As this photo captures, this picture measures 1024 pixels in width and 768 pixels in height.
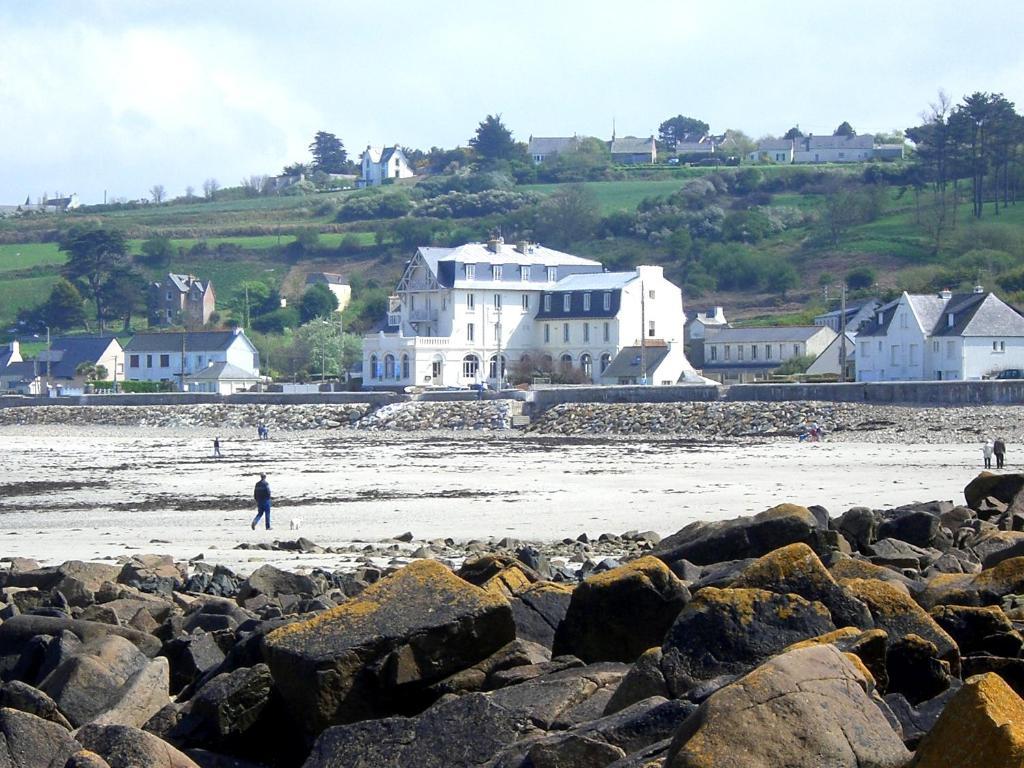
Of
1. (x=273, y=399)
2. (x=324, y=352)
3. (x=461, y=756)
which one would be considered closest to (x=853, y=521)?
(x=461, y=756)

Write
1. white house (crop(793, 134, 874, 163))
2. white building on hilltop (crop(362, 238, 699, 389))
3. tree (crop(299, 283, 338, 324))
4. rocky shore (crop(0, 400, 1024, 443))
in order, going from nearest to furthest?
1. rocky shore (crop(0, 400, 1024, 443))
2. white building on hilltop (crop(362, 238, 699, 389))
3. tree (crop(299, 283, 338, 324))
4. white house (crop(793, 134, 874, 163))

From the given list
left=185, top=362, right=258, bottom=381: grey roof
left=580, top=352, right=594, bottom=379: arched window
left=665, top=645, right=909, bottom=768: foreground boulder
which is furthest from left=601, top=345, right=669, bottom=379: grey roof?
left=665, top=645, right=909, bottom=768: foreground boulder

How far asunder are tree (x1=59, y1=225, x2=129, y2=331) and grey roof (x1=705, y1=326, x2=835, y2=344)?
5617 cm

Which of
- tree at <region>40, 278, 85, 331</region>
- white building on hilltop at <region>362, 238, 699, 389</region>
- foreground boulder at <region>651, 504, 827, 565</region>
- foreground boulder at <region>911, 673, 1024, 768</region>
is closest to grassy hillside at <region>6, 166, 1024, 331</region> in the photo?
tree at <region>40, 278, 85, 331</region>

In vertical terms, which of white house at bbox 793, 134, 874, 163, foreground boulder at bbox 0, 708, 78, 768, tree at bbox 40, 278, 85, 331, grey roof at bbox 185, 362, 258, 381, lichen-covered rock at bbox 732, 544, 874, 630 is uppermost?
white house at bbox 793, 134, 874, 163

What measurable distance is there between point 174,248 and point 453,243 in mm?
30018

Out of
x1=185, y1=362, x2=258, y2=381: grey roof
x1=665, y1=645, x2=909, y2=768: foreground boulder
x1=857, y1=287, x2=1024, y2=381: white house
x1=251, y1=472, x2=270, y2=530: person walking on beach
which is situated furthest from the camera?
x1=185, y1=362, x2=258, y2=381: grey roof

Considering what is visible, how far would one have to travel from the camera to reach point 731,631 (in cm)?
756

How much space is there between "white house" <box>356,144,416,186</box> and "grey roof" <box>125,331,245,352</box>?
3658 inches

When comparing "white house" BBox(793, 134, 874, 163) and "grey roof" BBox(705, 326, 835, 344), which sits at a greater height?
"white house" BBox(793, 134, 874, 163)

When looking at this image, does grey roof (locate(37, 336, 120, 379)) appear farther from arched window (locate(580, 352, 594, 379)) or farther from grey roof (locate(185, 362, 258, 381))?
arched window (locate(580, 352, 594, 379))

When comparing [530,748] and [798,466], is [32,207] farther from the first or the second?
[530,748]

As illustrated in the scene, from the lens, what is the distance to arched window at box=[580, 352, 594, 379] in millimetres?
74750

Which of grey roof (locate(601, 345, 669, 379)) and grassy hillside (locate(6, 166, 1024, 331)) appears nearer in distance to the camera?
grey roof (locate(601, 345, 669, 379))
